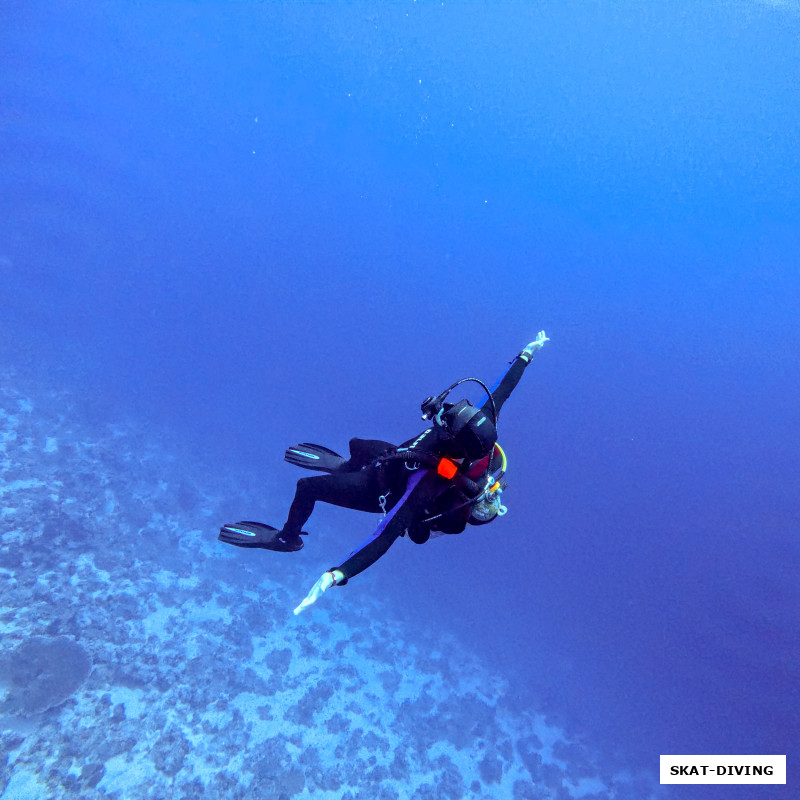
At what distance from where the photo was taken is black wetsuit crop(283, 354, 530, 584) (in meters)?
3.74

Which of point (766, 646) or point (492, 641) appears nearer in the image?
point (492, 641)

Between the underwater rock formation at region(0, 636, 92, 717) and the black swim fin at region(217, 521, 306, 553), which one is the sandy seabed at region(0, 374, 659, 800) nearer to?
the underwater rock formation at region(0, 636, 92, 717)

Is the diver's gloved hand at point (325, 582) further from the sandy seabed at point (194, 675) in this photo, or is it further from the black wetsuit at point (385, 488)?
the sandy seabed at point (194, 675)

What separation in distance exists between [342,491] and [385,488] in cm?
64

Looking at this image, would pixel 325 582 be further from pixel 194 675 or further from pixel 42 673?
pixel 42 673

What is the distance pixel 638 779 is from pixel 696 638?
8266 millimetres

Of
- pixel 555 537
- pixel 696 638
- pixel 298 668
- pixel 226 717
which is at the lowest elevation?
pixel 226 717

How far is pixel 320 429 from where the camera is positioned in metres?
29.7

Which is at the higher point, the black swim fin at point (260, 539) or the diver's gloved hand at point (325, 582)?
the black swim fin at point (260, 539)

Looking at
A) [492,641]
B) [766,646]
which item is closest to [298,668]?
[492,641]

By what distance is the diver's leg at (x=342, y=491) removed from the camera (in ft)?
16.3

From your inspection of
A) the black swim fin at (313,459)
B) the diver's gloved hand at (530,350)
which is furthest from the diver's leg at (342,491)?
the diver's gloved hand at (530,350)

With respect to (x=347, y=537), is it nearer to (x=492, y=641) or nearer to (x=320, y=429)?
(x=492, y=641)

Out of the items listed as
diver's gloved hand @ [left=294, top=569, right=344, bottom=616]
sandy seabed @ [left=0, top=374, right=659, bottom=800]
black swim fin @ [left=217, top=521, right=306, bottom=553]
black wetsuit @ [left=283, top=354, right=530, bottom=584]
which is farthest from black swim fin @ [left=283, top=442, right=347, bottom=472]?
sandy seabed @ [left=0, top=374, right=659, bottom=800]
